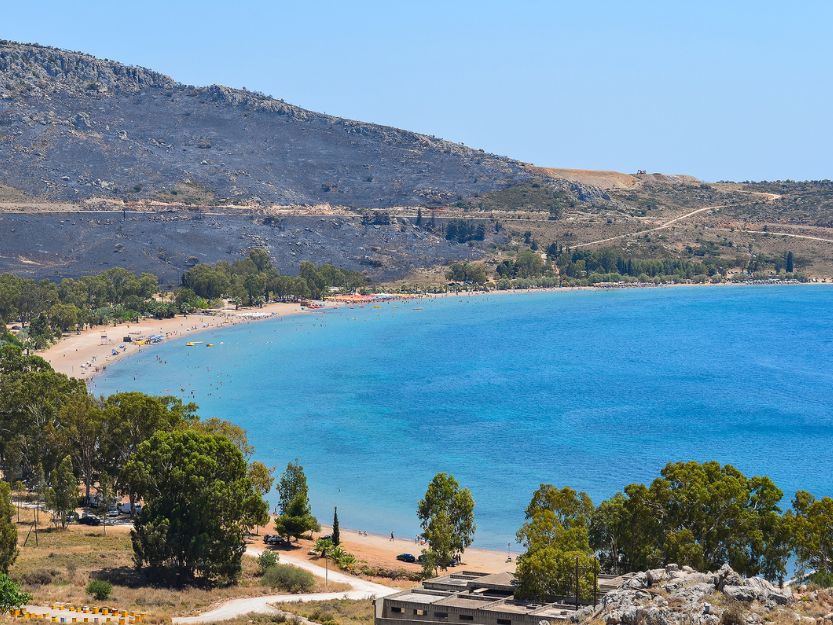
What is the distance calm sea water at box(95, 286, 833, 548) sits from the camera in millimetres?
83312

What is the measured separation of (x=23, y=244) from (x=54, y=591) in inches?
6464

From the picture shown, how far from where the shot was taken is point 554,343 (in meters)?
161

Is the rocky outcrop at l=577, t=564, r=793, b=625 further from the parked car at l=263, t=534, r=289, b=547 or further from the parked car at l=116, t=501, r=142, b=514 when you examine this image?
the parked car at l=116, t=501, r=142, b=514

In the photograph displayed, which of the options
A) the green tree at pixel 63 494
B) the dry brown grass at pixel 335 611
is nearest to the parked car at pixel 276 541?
the green tree at pixel 63 494

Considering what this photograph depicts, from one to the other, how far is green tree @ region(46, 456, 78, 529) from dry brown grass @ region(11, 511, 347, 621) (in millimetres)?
2449

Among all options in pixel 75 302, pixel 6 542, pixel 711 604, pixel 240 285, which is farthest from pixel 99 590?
pixel 240 285

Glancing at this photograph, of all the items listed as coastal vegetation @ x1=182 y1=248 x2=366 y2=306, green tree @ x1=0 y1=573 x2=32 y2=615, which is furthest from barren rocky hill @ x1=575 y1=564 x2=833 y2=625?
coastal vegetation @ x1=182 y1=248 x2=366 y2=306

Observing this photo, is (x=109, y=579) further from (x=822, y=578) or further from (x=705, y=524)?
(x=822, y=578)

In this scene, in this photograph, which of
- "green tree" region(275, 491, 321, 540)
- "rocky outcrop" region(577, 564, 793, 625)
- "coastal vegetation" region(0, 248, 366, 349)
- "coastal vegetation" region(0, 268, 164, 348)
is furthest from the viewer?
"coastal vegetation" region(0, 248, 366, 349)

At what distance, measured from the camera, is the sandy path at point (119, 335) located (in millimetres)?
126500

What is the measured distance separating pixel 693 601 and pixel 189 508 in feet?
97.1

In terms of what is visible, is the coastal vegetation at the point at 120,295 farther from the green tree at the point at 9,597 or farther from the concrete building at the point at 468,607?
the concrete building at the point at 468,607

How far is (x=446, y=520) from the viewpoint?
194 feet

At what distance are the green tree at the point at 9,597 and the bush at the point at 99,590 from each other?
3.90m
